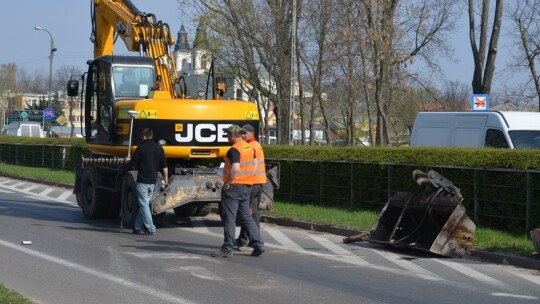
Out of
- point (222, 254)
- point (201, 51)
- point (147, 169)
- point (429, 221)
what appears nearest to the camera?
point (222, 254)

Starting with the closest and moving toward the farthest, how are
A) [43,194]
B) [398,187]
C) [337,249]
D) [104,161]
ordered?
[337,249]
[104,161]
[398,187]
[43,194]

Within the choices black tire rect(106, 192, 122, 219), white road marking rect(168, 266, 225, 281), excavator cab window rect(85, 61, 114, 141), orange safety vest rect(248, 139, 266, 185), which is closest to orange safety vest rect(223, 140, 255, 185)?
orange safety vest rect(248, 139, 266, 185)

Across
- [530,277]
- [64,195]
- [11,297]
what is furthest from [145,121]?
[64,195]

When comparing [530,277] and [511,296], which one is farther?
[530,277]

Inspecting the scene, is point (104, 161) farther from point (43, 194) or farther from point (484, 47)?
point (484, 47)

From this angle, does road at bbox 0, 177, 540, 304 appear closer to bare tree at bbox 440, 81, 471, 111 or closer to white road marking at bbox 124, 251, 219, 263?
white road marking at bbox 124, 251, 219, 263

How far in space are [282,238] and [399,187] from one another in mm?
3767

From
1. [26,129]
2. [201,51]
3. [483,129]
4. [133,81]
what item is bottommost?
[26,129]

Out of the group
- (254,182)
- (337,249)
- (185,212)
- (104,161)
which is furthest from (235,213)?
(185,212)

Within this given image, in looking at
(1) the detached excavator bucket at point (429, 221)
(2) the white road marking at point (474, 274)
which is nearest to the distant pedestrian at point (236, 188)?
(1) the detached excavator bucket at point (429, 221)

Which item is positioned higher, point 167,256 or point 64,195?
point 167,256

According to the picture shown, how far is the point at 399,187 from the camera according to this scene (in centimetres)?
1825

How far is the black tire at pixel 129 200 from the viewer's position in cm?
1600

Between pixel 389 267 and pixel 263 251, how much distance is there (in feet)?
6.29
